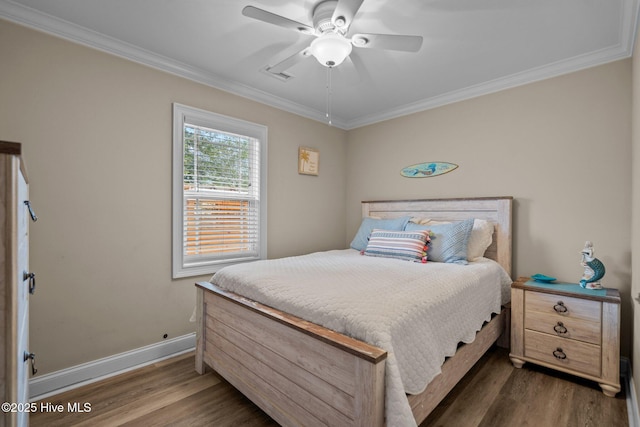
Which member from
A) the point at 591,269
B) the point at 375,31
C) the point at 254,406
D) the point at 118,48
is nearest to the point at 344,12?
the point at 375,31

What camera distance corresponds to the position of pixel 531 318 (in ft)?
7.43

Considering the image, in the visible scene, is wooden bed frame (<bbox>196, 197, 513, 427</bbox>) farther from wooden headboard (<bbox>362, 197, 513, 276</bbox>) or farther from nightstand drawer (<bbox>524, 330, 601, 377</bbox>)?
wooden headboard (<bbox>362, 197, 513, 276</bbox>)

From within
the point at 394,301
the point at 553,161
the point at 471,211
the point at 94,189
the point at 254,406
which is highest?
the point at 553,161

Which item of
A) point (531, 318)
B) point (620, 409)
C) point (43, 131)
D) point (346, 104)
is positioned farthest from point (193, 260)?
point (620, 409)

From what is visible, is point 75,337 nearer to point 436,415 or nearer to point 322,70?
point 436,415

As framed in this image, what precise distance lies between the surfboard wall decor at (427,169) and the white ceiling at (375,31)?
709 millimetres

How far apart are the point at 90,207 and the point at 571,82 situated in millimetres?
3889

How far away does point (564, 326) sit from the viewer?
212cm

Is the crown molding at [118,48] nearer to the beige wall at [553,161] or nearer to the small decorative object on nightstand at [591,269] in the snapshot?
the beige wall at [553,161]

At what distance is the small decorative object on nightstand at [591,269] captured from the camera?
2.16 m

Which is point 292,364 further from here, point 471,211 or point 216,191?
point 471,211

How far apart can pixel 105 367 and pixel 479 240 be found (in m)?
3.17

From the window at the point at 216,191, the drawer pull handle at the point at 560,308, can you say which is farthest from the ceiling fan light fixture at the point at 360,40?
the drawer pull handle at the point at 560,308

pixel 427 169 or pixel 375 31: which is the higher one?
pixel 375 31
